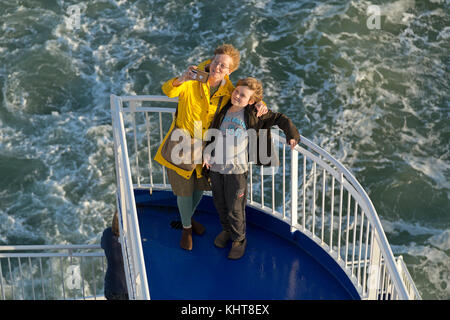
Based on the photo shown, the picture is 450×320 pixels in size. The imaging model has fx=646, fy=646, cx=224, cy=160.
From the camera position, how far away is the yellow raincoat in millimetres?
5406

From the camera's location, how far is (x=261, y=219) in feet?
22.0

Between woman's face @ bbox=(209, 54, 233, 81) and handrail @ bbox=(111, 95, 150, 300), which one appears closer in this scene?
handrail @ bbox=(111, 95, 150, 300)

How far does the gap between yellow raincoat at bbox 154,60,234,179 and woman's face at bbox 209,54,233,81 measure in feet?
0.35

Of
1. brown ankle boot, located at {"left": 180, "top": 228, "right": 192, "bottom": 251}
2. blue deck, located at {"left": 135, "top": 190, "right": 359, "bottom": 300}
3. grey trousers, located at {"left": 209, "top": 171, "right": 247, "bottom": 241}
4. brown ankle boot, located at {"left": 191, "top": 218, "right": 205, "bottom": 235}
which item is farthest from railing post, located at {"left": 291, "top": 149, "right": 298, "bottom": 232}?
brown ankle boot, located at {"left": 180, "top": 228, "right": 192, "bottom": 251}

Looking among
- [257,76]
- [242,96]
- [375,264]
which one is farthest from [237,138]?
[257,76]

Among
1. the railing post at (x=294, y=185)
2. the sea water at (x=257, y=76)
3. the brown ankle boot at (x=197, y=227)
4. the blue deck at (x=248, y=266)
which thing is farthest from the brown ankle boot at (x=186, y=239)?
the sea water at (x=257, y=76)

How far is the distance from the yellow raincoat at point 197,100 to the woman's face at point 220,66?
0.35 feet

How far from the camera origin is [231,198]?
581cm

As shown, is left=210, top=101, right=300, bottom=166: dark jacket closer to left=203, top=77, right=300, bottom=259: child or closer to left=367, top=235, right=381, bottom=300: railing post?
left=203, top=77, right=300, bottom=259: child

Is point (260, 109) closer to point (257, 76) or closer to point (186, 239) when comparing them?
point (186, 239)

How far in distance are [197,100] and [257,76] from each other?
37.3 ft

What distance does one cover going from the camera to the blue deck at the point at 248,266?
5.88 meters

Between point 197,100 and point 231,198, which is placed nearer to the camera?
point 197,100
